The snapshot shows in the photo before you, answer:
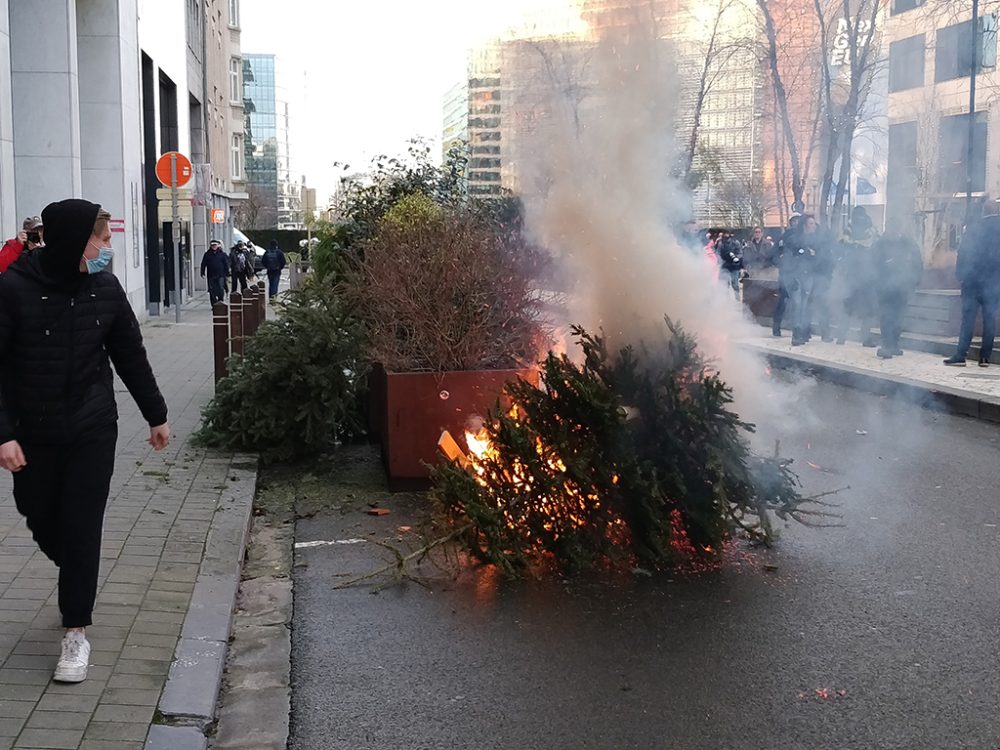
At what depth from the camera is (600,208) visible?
6152 mm

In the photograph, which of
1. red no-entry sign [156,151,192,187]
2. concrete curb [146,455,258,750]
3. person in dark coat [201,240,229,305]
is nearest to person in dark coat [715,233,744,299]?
red no-entry sign [156,151,192,187]

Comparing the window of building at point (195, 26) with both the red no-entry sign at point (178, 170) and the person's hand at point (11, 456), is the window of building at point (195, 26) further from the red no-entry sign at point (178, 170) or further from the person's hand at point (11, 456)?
the person's hand at point (11, 456)

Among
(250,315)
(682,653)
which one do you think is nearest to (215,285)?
(250,315)

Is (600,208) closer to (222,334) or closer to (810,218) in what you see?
(222,334)

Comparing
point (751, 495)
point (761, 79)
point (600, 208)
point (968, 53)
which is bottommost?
point (751, 495)

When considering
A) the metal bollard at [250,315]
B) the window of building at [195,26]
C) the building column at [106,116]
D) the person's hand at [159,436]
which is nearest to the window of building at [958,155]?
the metal bollard at [250,315]

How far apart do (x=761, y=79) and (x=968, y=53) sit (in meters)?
10.2

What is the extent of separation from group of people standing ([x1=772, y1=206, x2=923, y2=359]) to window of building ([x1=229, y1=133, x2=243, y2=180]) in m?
61.4

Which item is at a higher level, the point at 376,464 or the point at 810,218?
the point at 810,218

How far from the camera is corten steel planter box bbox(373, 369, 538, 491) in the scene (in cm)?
740

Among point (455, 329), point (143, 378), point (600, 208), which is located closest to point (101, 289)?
point (143, 378)

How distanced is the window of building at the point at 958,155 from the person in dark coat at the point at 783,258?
18.3 ft

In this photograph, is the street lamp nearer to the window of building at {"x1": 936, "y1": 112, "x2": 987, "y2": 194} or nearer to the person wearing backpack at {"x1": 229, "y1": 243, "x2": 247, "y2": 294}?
the window of building at {"x1": 936, "y1": 112, "x2": 987, "y2": 194}

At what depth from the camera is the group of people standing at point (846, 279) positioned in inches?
600
